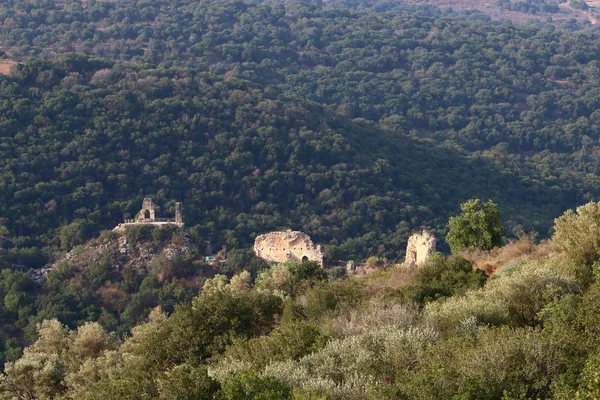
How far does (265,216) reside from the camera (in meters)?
56.7

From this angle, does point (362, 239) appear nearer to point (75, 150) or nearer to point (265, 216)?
point (265, 216)

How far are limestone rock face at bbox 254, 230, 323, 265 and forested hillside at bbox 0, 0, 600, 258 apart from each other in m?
4.50

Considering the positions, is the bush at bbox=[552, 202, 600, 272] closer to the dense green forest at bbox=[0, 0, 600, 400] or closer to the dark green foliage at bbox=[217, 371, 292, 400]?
the dense green forest at bbox=[0, 0, 600, 400]

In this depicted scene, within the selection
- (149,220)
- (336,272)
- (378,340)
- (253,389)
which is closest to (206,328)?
(378,340)

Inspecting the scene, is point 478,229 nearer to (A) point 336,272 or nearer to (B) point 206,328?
(A) point 336,272

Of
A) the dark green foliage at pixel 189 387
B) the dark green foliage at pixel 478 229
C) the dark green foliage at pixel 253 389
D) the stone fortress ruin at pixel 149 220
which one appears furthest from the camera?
the stone fortress ruin at pixel 149 220

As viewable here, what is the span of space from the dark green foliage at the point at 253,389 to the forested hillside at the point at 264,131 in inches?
1183

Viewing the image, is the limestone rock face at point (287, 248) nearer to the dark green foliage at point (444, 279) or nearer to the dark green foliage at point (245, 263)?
the dark green foliage at point (245, 263)

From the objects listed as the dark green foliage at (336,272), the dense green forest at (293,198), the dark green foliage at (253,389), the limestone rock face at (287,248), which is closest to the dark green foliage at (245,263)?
the dense green forest at (293,198)

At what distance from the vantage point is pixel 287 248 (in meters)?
42.2

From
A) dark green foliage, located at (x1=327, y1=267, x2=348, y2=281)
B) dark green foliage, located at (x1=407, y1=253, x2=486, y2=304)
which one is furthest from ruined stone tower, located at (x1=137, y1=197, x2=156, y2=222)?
dark green foliage, located at (x1=407, y1=253, x2=486, y2=304)

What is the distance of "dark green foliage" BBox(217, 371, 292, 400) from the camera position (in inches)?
650

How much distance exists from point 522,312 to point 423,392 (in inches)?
245

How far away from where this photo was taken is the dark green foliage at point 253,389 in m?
16.5
